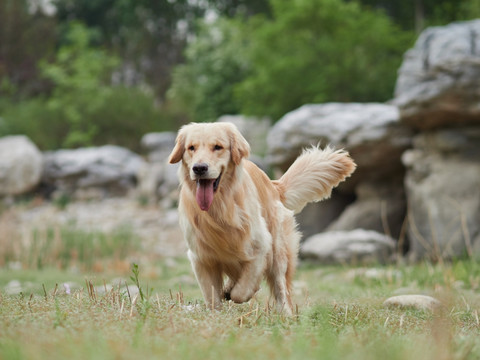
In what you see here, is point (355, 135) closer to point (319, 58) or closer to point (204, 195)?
point (319, 58)

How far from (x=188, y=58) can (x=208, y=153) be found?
19.8 meters

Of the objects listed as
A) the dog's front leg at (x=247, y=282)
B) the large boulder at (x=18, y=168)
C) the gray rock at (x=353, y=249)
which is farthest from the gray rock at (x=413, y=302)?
the large boulder at (x=18, y=168)

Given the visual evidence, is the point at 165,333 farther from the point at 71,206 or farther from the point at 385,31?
the point at 71,206

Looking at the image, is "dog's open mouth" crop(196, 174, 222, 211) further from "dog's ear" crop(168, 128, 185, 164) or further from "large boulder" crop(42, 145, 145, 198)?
"large boulder" crop(42, 145, 145, 198)

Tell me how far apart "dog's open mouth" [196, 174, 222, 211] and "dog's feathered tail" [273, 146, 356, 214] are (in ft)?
3.88

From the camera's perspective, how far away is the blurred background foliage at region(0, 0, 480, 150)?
13125 mm

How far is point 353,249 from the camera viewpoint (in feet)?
26.0

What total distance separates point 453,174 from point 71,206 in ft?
33.8

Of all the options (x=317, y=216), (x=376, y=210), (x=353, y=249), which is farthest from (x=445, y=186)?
(x=317, y=216)

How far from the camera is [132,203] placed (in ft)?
49.6

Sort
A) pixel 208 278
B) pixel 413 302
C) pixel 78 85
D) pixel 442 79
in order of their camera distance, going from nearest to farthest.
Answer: pixel 208 278 → pixel 413 302 → pixel 442 79 → pixel 78 85

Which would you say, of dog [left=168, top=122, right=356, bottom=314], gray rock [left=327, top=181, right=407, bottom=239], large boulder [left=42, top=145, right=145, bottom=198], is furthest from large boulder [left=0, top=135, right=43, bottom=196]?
dog [left=168, top=122, right=356, bottom=314]

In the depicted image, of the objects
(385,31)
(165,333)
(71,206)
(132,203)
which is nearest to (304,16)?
(385,31)

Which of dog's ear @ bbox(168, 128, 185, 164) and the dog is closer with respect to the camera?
the dog
